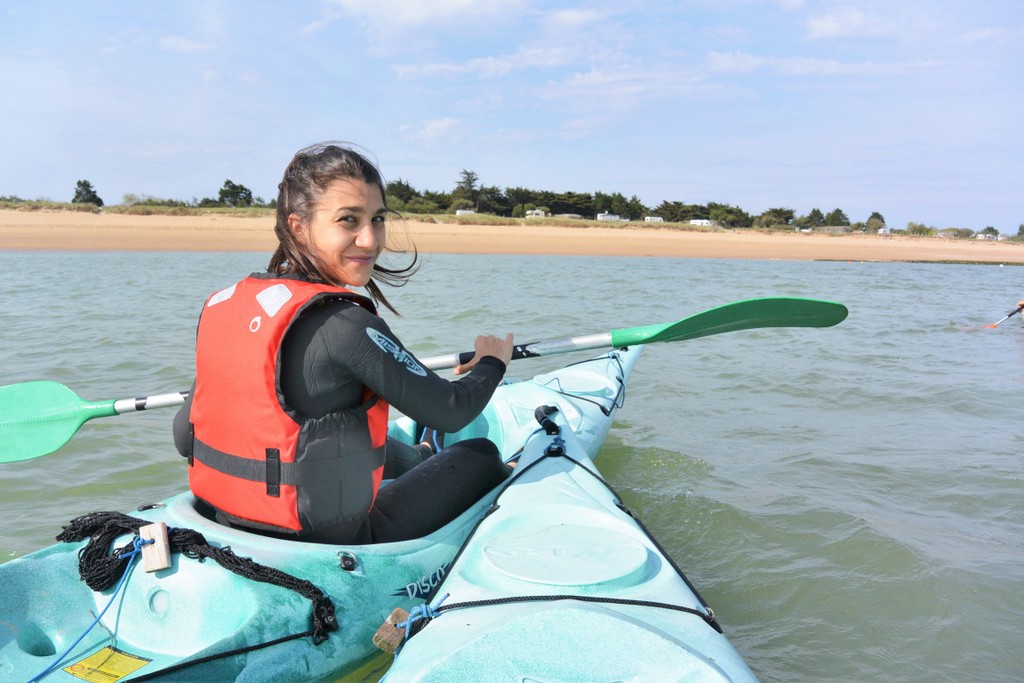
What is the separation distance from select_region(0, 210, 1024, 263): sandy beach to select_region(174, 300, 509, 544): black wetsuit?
13726 millimetres

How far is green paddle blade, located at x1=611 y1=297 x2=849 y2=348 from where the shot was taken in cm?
325

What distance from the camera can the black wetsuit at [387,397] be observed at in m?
1.62

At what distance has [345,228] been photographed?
1.83 meters

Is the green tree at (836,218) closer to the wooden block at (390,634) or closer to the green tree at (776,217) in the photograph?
the green tree at (776,217)

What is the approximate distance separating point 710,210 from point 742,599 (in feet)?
127

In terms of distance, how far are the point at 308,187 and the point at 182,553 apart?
0.90 m

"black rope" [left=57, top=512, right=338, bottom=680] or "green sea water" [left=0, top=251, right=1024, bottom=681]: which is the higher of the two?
"black rope" [left=57, top=512, right=338, bottom=680]

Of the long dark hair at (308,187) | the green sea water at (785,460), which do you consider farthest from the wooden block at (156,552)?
the green sea water at (785,460)

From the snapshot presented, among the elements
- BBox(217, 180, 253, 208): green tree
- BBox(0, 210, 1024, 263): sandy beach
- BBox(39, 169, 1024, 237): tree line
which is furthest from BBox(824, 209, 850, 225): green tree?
BBox(217, 180, 253, 208): green tree

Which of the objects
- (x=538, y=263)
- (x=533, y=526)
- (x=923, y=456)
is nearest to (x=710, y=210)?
(x=538, y=263)

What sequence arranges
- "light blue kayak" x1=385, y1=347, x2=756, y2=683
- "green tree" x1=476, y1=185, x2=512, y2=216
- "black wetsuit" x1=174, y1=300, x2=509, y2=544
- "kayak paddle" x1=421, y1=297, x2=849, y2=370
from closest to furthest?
"light blue kayak" x1=385, y1=347, x2=756, y2=683 → "black wetsuit" x1=174, y1=300, x2=509, y2=544 → "kayak paddle" x1=421, y1=297, x2=849, y2=370 → "green tree" x1=476, y1=185, x2=512, y2=216

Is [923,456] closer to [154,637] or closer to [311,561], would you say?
[311,561]

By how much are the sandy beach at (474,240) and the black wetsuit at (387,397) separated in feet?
45.0

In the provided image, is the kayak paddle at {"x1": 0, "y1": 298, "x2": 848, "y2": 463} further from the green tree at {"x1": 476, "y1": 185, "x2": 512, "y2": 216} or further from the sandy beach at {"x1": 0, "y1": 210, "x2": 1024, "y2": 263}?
the green tree at {"x1": 476, "y1": 185, "x2": 512, "y2": 216}
